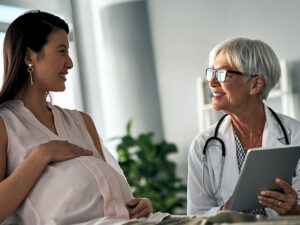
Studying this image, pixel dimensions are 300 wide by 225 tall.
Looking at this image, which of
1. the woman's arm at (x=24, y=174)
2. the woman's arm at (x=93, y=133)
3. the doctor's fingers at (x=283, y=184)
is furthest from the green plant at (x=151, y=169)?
the woman's arm at (x=24, y=174)

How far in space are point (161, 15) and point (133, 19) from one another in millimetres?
303

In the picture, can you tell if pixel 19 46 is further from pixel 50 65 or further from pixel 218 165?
pixel 218 165

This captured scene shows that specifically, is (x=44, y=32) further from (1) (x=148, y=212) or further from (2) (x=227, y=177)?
(2) (x=227, y=177)

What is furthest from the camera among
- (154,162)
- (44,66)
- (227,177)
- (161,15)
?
(161,15)

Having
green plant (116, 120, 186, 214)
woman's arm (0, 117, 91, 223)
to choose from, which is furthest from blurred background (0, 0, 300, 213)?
woman's arm (0, 117, 91, 223)

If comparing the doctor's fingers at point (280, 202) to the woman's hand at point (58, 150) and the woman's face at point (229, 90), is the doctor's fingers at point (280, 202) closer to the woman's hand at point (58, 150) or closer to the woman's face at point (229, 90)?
the woman's face at point (229, 90)

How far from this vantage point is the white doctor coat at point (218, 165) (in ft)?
7.34

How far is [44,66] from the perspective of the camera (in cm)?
177

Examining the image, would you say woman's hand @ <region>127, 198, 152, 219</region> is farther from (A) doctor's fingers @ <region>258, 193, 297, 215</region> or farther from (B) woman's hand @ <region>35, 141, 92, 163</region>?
(A) doctor's fingers @ <region>258, 193, 297, 215</region>

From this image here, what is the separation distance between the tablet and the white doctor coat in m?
0.28

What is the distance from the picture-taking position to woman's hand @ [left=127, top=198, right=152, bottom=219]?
1.63 m

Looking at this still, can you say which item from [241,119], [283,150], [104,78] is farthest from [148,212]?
[104,78]

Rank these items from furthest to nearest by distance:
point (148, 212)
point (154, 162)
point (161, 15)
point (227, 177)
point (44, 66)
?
point (161, 15), point (154, 162), point (227, 177), point (44, 66), point (148, 212)

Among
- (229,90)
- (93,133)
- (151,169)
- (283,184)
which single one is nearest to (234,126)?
(229,90)
